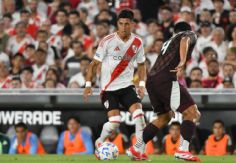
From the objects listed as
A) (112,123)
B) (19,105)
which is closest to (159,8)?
(19,105)

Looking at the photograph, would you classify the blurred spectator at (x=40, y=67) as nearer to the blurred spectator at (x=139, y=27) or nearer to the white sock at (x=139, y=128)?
the blurred spectator at (x=139, y=27)

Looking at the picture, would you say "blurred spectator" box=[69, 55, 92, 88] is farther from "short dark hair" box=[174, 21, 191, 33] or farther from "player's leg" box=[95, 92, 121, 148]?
"short dark hair" box=[174, 21, 191, 33]

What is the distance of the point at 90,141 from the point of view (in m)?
17.0

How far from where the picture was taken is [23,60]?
64.4 ft

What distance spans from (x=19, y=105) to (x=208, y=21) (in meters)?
4.80

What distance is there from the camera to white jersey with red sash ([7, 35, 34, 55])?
67.0ft

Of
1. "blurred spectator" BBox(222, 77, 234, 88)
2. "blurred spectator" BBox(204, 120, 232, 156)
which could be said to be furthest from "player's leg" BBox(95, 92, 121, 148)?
"blurred spectator" BBox(222, 77, 234, 88)

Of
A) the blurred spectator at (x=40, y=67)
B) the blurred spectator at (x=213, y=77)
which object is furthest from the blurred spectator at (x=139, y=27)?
the blurred spectator at (x=213, y=77)

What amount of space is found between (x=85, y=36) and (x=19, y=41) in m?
1.58

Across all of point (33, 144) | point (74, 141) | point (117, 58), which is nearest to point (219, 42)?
point (74, 141)

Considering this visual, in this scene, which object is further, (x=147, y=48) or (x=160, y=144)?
(x=147, y=48)

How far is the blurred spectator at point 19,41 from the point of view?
20422 millimetres

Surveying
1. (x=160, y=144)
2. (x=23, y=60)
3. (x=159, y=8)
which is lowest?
(x=160, y=144)

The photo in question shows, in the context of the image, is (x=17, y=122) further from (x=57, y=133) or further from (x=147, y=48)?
(x=147, y=48)
